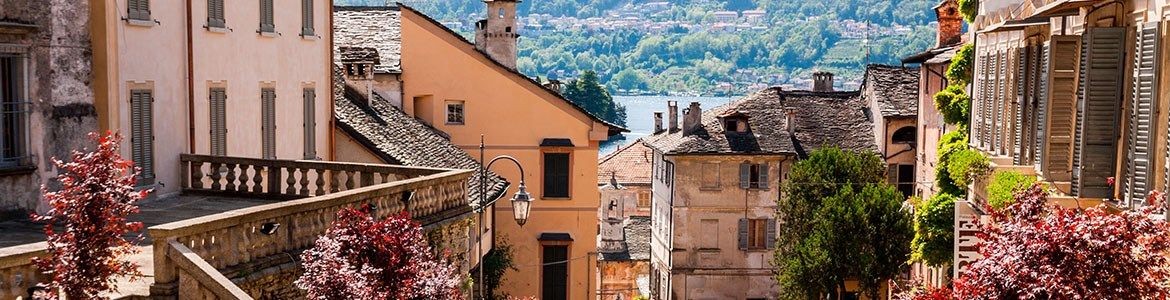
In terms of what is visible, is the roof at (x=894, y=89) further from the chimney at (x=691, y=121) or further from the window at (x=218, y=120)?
the window at (x=218, y=120)

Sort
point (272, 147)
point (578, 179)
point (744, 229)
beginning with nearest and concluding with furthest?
1. point (272, 147)
2. point (578, 179)
3. point (744, 229)

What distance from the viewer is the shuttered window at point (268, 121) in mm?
28141

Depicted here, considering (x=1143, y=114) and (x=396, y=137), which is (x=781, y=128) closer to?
(x=396, y=137)

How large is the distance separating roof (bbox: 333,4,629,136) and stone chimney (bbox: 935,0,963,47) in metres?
11.7

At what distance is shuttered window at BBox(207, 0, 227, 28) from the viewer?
25.8m

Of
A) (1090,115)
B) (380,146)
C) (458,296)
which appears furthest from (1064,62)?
(380,146)

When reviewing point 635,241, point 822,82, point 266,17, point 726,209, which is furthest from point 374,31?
point 635,241

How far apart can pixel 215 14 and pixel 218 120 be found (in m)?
1.69

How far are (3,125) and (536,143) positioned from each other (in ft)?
93.0

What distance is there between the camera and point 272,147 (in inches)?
1128

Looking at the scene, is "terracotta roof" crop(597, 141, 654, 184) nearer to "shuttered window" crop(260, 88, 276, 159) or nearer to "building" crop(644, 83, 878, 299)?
"building" crop(644, 83, 878, 299)

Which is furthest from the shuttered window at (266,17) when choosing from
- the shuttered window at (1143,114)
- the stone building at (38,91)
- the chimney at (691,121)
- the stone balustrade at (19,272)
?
the chimney at (691,121)

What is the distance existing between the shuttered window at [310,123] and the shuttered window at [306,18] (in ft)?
3.49

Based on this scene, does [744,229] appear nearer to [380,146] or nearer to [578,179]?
A: [578,179]
